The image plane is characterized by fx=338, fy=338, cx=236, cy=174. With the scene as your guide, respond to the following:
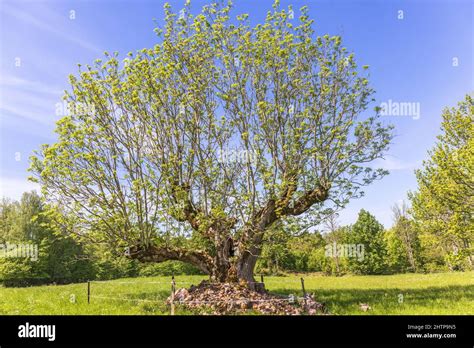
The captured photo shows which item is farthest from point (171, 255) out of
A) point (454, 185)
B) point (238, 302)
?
point (454, 185)

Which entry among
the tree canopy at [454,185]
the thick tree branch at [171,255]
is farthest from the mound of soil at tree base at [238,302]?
the tree canopy at [454,185]

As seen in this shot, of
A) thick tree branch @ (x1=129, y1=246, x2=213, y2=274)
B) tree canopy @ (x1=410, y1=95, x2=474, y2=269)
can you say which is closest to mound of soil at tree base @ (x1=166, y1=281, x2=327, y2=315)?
thick tree branch @ (x1=129, y1=246, x2=213, y2=274)

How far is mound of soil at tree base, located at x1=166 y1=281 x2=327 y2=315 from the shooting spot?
15719 millimetres

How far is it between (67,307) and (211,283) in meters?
7.47

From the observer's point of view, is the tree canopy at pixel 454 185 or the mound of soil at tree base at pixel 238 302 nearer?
the mound of soil at tree base at pixel 238 302

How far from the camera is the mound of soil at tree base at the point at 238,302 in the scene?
1572cm

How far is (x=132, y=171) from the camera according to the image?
17.5m

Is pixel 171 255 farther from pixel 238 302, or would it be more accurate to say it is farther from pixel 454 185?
pixel 454 185

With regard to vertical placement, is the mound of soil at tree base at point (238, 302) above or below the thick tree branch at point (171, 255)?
below

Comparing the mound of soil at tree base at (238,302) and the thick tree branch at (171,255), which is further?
the thick tree branch at (171,255)

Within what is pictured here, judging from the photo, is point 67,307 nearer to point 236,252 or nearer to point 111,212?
point 111,212

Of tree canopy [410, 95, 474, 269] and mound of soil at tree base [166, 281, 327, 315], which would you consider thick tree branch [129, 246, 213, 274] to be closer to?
mound of soil at tree base [166, 281, 327, 315]

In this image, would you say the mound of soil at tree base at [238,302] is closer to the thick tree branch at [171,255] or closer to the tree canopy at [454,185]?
the thick tree branch at [171,255]
